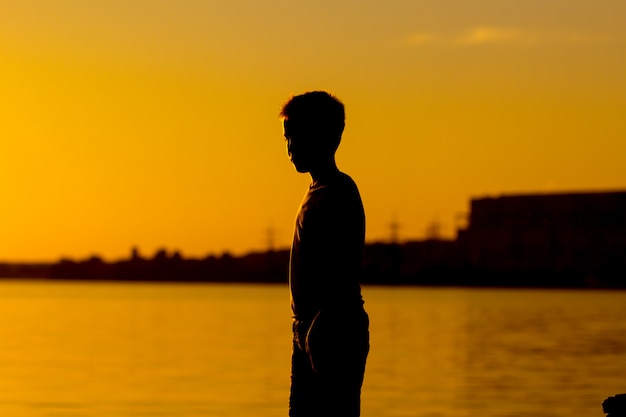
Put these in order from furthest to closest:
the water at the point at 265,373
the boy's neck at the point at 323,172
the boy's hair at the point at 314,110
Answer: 1. the water at the point at 265,373
2. the boy's neck at the point at 323,172
3. the boy's hair at the point at 314,110

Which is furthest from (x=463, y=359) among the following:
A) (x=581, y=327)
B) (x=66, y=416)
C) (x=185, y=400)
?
(x=581, y=327)

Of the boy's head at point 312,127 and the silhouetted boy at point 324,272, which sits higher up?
the boy's head at point 312,127

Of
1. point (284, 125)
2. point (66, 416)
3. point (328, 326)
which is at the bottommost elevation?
point (66, 416)

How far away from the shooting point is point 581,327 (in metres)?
67.8

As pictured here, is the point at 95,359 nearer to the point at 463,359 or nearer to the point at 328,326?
the point at 463,359

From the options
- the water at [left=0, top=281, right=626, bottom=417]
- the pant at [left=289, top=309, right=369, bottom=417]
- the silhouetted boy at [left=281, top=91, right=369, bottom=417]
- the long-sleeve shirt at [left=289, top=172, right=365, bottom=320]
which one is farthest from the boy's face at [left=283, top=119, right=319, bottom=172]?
the water at [left=0, top=281, right=626, bottom=417]

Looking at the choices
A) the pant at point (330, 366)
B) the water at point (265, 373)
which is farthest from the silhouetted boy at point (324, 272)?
the water at point (265, 373)

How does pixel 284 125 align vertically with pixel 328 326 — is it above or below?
above

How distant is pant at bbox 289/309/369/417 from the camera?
6449mm

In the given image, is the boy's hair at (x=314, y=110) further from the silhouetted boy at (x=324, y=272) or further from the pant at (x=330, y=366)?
the pant at (x=330, y=366)

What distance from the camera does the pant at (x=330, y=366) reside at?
6.45 meters

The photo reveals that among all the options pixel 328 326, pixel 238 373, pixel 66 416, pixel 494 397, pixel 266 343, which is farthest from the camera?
pixel 266 343

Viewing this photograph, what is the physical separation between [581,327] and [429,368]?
31.5 m

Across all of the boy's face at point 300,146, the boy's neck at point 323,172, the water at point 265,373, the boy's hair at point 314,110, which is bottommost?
the water at point 265,373
